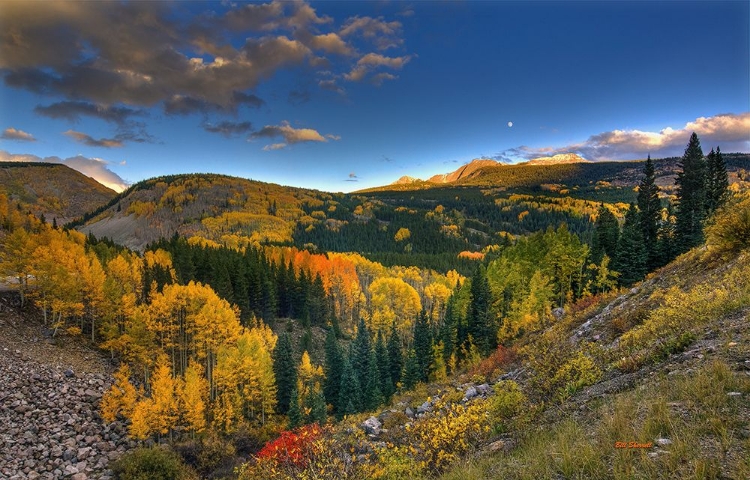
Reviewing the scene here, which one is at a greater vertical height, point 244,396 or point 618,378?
point 618,378

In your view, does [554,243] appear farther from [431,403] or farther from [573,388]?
[573,388]

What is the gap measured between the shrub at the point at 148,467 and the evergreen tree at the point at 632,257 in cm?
5420

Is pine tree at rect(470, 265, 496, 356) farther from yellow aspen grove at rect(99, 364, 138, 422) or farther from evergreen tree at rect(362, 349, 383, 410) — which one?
yellow aspen grove at rect(99, 364, 138, 422)

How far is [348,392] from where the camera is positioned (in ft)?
182

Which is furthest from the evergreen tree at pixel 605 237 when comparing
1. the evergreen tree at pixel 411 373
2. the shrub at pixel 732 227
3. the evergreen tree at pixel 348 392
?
the evergreen tree at pixel 348 392

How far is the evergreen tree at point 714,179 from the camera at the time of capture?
2196 inches

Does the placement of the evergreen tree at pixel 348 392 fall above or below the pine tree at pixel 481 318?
below

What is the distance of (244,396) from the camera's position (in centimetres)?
5534

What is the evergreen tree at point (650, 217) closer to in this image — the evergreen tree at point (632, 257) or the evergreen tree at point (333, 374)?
the evergreen tree at point (632, 257)

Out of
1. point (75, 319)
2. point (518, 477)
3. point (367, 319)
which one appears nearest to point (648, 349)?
point (518, 477)

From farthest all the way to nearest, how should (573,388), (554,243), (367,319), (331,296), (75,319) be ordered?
(331,296) < (367,319) < (75,319) < (554,243) < (573,388)

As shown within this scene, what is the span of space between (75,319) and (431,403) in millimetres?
60024

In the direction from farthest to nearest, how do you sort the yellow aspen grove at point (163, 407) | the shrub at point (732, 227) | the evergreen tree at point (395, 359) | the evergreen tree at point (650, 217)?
the evergreen tree at point (395, 359) < the evergreen tree at point (650, 217) < the yellow aspen grove at point (163, 407) < the shrub at point (732, 227)

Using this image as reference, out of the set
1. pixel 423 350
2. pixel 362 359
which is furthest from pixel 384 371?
pixel 423 350
